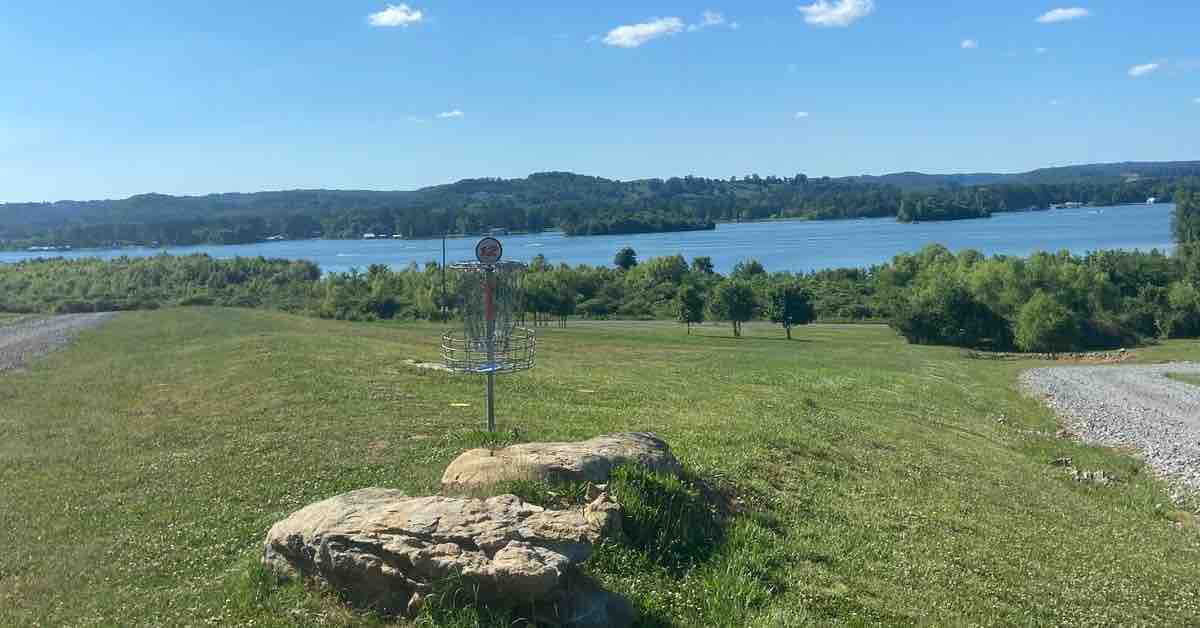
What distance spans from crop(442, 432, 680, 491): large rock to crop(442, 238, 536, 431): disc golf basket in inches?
71.3

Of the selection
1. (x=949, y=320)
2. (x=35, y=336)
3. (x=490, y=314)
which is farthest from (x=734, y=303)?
(x=490, y=314)

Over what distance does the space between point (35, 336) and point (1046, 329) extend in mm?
68286

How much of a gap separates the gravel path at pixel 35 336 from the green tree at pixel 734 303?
1759 inches

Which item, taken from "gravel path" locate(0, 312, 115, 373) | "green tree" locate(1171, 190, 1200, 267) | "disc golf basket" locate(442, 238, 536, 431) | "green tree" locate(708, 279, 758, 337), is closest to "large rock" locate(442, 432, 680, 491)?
"disc golf basket" locate(442, 238, 536, 431)

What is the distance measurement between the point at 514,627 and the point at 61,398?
64.1 feet

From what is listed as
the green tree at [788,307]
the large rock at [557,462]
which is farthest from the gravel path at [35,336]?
the green tree at [788,307]

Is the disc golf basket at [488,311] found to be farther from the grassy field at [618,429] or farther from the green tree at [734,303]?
the green tree at [734,303]

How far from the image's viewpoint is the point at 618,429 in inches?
629

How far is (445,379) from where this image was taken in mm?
22375

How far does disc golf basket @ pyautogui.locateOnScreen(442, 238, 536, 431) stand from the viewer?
11922 mm

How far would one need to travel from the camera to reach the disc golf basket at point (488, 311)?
11.9 m

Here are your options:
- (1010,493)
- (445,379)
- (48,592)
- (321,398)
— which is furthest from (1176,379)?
(48,592)

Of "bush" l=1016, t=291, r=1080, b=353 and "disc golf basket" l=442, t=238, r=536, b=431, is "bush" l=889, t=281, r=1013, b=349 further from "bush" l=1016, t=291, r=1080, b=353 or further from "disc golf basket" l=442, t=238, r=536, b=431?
"disc golf basket" l=442, t=238, r=536, b=431

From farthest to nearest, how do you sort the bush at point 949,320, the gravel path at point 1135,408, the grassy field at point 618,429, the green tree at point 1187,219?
the green tree at point 1187,219, the bush at point 949,320, the gravel path at point 1135,408, the grassy field at point 618,429
